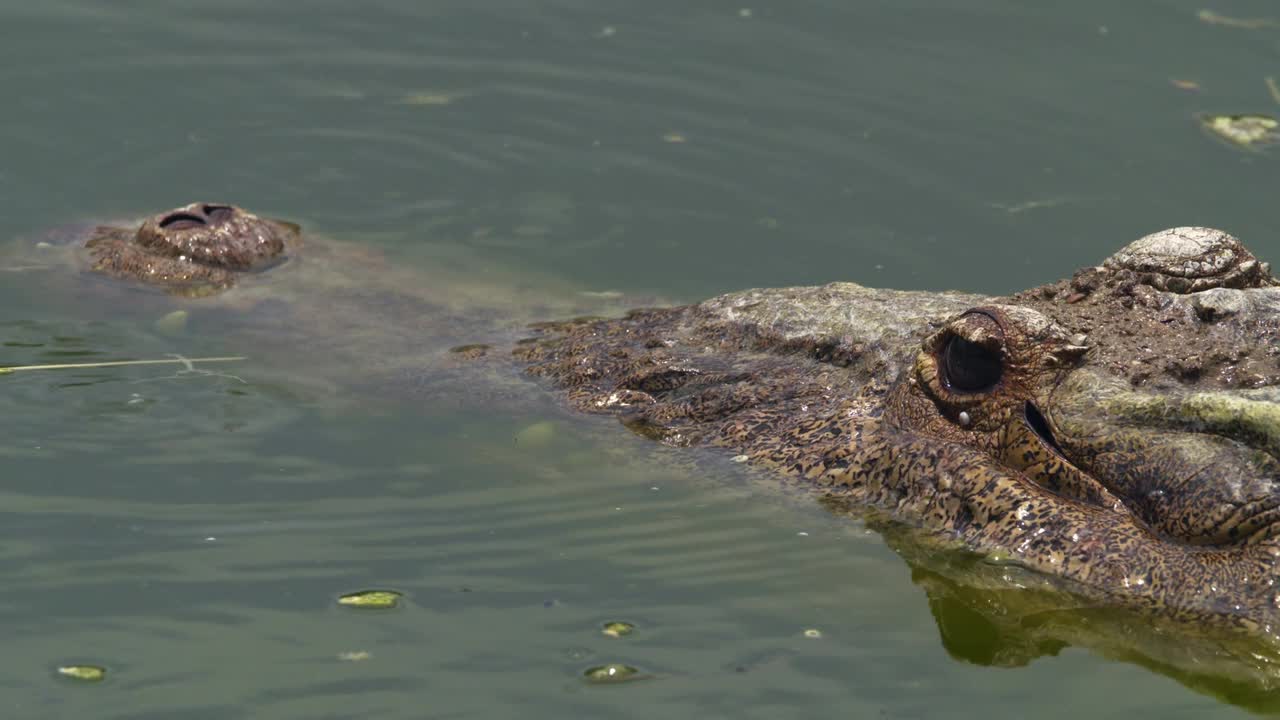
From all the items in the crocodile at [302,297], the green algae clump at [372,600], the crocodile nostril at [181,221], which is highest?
the crocodile nostril at [181,221]

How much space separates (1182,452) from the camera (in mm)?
4980

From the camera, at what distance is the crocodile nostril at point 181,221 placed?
8.82 meters

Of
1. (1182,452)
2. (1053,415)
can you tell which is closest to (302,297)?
(1053,415)

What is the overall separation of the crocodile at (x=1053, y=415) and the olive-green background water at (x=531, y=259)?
10.5 inches

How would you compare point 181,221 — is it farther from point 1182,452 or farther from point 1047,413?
point 1182,452

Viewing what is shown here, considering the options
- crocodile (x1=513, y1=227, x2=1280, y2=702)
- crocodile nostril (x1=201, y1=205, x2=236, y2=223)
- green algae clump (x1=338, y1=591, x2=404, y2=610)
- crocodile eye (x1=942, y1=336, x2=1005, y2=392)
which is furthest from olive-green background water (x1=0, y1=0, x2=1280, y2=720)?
crocodile nostril (x1=201, y1=205, x2=236, y2=223)

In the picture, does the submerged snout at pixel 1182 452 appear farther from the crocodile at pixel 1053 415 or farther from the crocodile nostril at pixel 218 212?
the crocodile nostril at pixel 218 212

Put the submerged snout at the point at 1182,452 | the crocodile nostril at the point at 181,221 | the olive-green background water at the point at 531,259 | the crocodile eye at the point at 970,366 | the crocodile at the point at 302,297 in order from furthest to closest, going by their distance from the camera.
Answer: the crocodile nostril at the point at 181,221 → the crocodile at the point at 302,297 → the crocodile eye at the point at 970,366 → the olive-green background water at the point at 531,259 → the submerged snout at the point at 1182,452

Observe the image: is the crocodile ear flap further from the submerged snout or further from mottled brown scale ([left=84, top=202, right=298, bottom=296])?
mottled brown scale ([left=84, top=202, right=298, bottom=296])

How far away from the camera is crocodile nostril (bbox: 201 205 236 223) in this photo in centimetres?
891

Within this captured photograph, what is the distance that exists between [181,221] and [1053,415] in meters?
5.41

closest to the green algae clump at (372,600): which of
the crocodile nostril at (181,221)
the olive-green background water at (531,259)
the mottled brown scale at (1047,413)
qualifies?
the olive-green background water at (531,259)

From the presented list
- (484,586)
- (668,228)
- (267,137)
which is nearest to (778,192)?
(668,228)

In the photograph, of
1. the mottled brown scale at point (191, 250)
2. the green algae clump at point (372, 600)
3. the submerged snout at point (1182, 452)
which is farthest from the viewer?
the mottled brown scale at point (191, 250)
